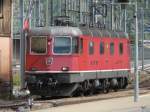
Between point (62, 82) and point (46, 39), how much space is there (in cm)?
221

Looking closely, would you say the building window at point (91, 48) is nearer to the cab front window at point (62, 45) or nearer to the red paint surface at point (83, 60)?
the red paint surface at point (83, 60)

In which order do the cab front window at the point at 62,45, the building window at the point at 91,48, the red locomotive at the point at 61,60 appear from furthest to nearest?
1. the building window at the point at 91,48
2. the cab front window at the point at 62,45
3. the red locomotive at the point at 61,60

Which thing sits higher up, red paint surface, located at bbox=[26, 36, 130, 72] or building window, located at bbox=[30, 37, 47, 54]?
building window, located at bbox=[30, 37, 47, 54]

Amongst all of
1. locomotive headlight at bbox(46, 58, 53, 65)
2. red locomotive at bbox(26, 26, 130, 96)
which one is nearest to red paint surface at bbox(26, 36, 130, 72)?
red locomotive at bbox(26, 26, 130, 96)

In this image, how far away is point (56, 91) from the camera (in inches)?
1122

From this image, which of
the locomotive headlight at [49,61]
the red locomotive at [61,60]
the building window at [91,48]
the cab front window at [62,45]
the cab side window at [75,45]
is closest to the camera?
the red locomotive at [61,60]

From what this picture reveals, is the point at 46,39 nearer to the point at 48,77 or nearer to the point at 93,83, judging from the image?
the point at 48,77

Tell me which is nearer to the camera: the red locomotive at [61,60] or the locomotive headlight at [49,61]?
the red locomotive at [61,60]

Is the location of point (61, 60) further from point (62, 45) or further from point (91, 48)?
point (91, 48)

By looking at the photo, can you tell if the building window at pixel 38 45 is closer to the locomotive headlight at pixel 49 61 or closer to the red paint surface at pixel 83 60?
the red paint surface at pixel 83 60

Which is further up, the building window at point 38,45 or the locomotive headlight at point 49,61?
the building window at point 38,45

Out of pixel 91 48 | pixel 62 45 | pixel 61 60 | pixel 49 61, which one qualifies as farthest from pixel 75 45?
pixel 91 48

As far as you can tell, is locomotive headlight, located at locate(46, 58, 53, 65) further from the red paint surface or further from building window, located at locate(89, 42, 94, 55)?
building window, located at locate(89, 42, 94, 55)

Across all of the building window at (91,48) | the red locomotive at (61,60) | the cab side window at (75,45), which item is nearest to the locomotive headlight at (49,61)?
the red locomotive at (61,60)
